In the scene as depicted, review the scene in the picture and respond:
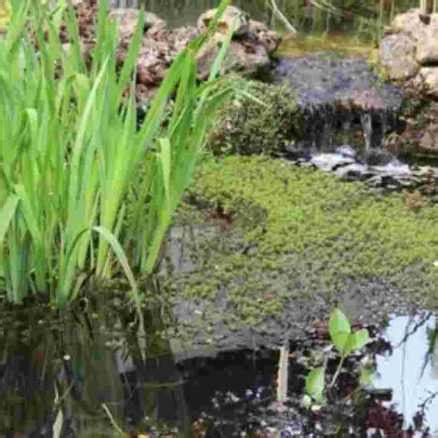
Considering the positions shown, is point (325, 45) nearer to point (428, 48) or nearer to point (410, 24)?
point (410, 24)

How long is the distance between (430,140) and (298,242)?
2.39 metres

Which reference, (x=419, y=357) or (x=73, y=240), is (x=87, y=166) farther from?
(x=419, y=357)

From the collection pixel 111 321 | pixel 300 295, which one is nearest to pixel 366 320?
pixel 300 295

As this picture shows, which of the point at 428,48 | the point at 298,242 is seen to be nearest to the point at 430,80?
the point at 428,48

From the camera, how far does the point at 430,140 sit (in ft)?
21.4

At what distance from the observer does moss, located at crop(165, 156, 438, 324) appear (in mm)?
4031

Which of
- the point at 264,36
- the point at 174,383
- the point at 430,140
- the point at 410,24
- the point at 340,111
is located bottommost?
the point at 174,383

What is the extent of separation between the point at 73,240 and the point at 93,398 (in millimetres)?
534

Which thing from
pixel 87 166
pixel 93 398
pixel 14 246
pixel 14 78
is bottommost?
pixel 93 398

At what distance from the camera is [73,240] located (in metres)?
3.43

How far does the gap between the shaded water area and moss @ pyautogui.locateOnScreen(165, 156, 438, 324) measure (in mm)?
300

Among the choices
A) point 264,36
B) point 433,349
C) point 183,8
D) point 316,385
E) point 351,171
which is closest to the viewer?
point 316,385

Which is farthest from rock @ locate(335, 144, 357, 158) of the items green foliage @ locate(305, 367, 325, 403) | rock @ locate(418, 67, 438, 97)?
green foliage @ locate(305, 367, 325, 403)

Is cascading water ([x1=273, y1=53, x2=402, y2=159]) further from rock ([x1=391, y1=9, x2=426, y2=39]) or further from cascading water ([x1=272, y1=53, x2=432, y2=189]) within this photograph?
rock ([x1=391, y1=9, x2=426, y2=39])
